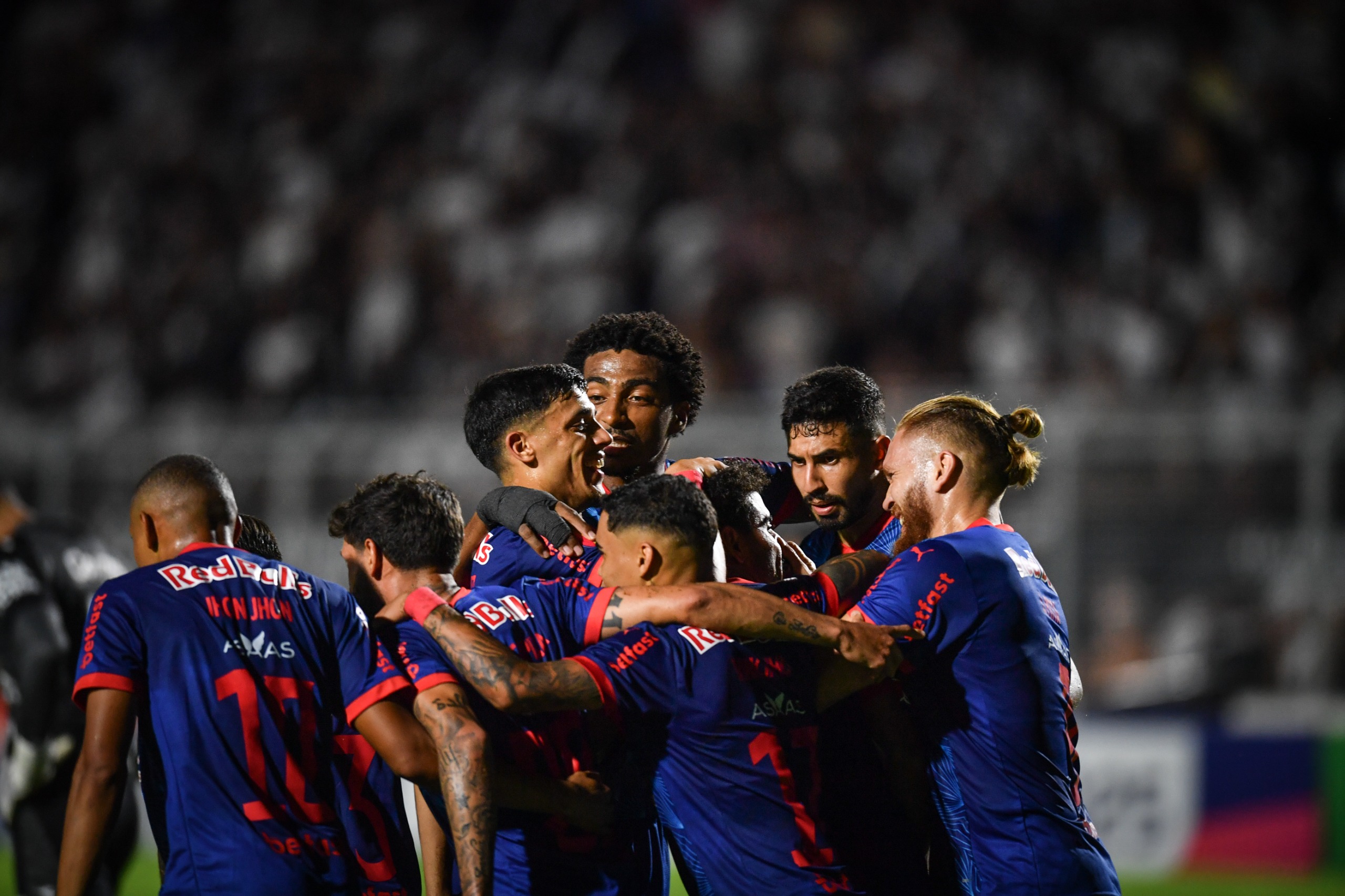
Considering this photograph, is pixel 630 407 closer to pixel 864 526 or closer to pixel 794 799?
pixel 864 526

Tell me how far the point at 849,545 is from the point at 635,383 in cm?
103

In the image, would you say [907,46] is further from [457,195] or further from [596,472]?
[596,472]

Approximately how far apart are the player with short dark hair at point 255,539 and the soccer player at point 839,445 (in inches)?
75.5

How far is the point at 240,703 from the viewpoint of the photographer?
375 cm

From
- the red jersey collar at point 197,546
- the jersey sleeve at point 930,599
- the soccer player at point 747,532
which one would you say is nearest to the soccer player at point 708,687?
the jersey sleeve at point 930,599

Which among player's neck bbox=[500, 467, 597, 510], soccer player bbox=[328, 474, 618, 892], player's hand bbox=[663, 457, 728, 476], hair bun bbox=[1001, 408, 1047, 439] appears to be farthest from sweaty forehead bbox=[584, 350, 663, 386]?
hair bun bbox=[1001, 408, 1047, 439]

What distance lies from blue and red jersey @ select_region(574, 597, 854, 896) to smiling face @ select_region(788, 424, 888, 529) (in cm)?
114

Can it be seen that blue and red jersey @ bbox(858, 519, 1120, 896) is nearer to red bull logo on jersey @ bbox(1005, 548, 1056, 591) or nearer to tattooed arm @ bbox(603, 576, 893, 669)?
red bull logo on jersey @ bbox(1005, 548, 1056, 591)

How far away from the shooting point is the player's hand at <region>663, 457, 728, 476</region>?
180 inches

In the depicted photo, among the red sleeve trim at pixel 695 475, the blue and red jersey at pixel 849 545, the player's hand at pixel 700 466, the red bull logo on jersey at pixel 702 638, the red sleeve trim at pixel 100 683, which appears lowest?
the red bull logo on jersey at pixel 702 638

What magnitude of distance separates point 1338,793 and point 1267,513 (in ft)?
7.31

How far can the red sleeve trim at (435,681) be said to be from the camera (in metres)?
3.71

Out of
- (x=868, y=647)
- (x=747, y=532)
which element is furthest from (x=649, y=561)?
(x=747, y=532)

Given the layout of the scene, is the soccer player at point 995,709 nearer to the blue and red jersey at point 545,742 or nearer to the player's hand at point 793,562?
the player's hand at point 793,562
